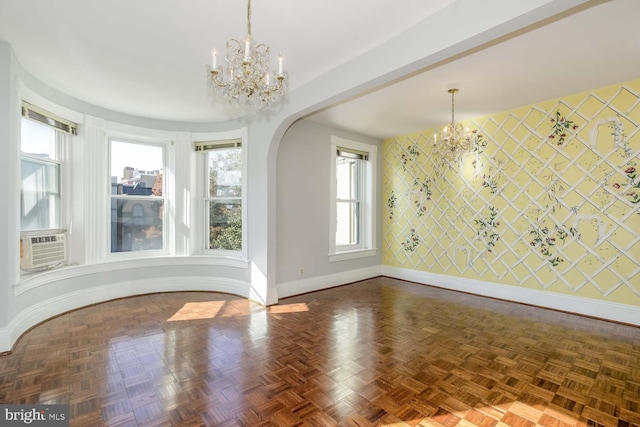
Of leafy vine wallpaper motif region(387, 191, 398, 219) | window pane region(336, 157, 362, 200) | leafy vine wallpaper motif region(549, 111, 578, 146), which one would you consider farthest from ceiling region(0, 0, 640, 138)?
leafy vine wallpaper motif region(387, 191, 398, 219)

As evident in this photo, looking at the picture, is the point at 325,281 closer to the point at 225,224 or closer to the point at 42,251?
the point at 225,224

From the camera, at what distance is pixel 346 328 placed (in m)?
3.16

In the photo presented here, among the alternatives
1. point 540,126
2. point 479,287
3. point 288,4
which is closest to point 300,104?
point 288,4

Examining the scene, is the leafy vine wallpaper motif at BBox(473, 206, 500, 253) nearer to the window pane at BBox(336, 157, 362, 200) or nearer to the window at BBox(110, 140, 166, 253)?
the window pane at BBox(336, 157, 362, 200)

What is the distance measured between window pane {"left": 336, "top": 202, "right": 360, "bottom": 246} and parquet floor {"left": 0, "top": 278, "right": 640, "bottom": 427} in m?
1.78

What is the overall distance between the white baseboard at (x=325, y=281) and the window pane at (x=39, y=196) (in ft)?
9.18

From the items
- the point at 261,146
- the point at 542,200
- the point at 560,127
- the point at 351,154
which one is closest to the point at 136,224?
the point at 261,146

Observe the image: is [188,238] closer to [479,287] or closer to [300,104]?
[300,104]

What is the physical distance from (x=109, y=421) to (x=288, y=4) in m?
2.75

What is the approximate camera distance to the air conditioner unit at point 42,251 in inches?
122

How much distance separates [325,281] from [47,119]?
12.9 ft

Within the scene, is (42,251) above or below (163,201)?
below

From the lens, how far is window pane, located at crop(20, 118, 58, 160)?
3.17 meters

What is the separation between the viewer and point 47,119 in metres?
3.33
